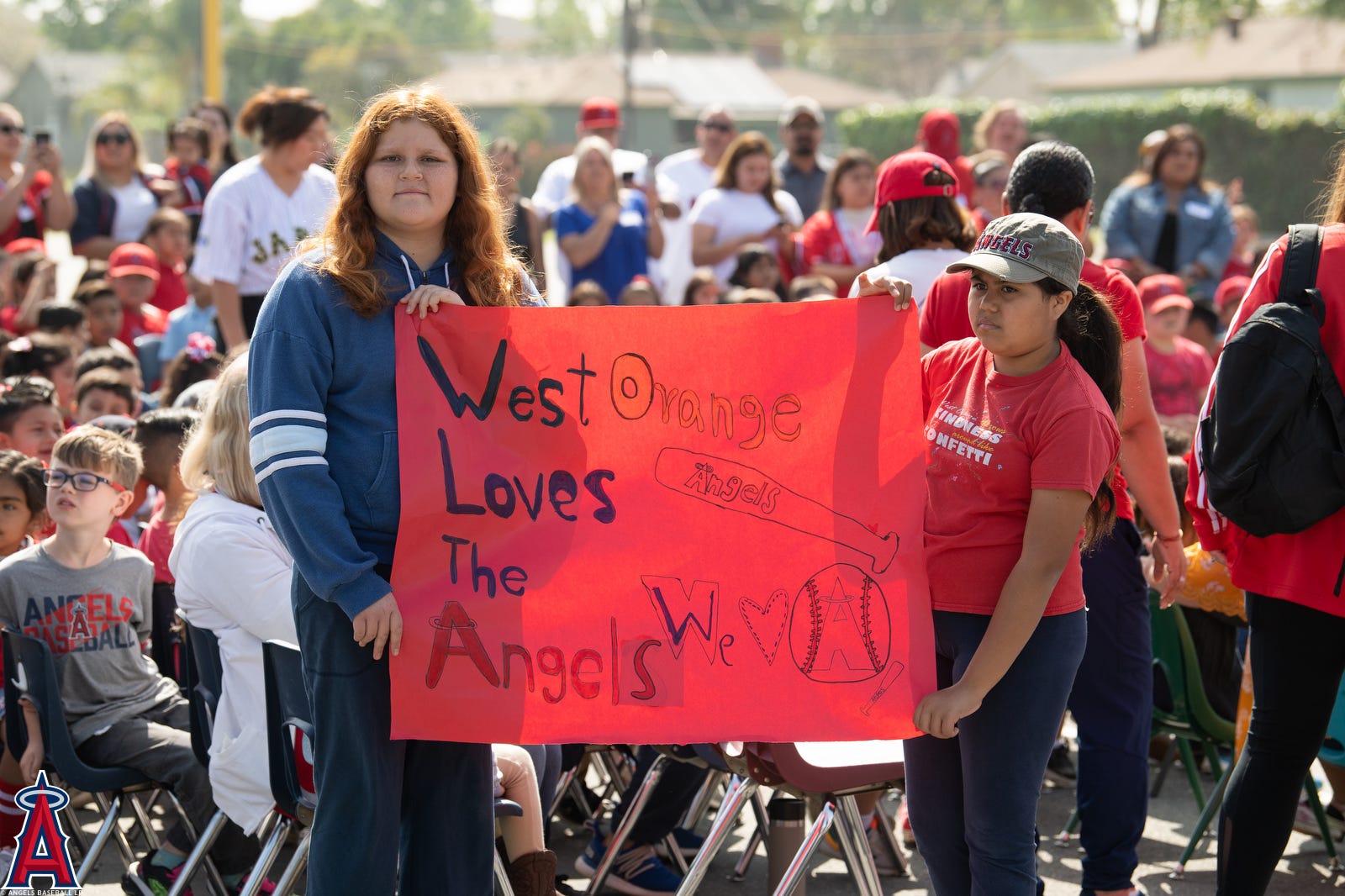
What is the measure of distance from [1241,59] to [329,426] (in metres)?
62.5

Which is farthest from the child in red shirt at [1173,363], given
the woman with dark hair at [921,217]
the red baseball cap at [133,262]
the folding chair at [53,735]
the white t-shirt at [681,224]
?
the red baseball cap at [133,262]

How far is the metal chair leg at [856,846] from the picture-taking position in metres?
3.50

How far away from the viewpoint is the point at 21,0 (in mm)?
92875

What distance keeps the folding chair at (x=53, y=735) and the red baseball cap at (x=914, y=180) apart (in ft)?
8.60

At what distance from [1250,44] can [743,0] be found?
1483 inches

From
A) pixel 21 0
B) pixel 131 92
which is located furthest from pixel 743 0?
pixel 21 0

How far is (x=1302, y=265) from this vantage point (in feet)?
→ 11.1

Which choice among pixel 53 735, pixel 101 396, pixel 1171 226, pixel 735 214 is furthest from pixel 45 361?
pixel 1171 226

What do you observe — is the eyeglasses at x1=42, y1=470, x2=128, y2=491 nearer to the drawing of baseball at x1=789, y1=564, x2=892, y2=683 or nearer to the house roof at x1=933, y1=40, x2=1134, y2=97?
the drawing of baseball at x1=789, y1=564, x2=892, y2=683

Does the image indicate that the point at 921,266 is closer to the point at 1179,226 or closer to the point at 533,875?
the point at 533,875

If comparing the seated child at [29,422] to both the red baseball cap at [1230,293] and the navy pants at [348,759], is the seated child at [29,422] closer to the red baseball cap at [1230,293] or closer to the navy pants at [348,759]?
the navy pants at [348,759]

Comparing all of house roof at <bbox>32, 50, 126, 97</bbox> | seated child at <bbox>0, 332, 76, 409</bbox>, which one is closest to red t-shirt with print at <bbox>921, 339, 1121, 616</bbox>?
seated child at <bbox>0, 332, 76, 409</bbox>

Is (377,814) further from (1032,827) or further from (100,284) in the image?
(100,284)

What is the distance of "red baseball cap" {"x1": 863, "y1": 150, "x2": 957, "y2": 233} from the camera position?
4.25 m
